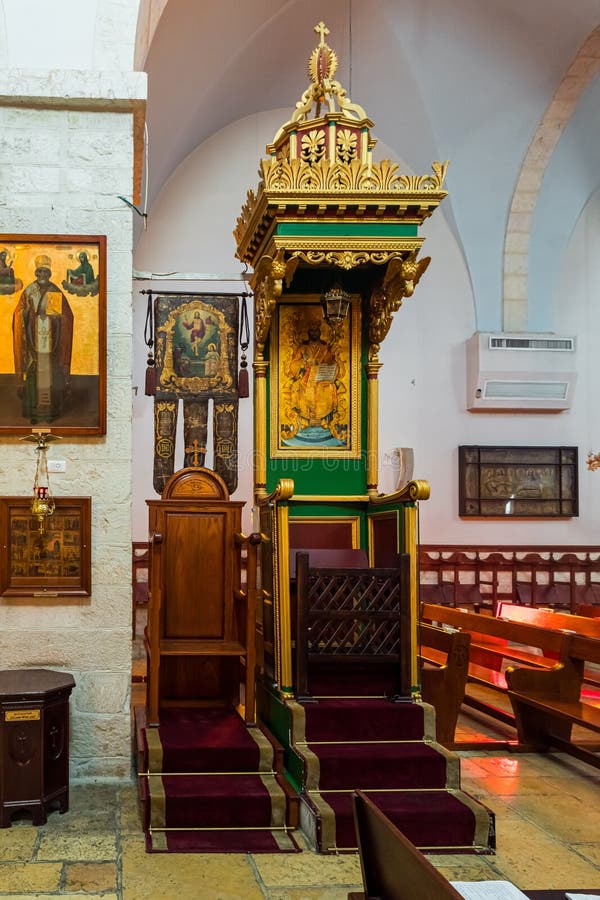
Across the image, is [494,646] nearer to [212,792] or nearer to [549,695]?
[549,695]

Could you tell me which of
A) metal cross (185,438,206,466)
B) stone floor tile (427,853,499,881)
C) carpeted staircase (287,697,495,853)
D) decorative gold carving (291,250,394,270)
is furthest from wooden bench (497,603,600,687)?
decorative gold carving (291,250,394,270)

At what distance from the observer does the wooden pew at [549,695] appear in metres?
5.31

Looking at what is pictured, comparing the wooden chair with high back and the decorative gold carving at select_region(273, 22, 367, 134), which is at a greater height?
the decorative gold carving at select_region(273, 22, 367, 134)

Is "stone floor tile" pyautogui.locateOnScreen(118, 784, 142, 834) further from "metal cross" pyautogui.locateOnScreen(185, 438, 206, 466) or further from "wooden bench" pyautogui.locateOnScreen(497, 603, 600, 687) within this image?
"wooden bench" pyautogui.locateOnScreen(497, 603, 600, 687)

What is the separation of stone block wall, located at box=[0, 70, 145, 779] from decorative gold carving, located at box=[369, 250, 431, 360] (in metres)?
1.54

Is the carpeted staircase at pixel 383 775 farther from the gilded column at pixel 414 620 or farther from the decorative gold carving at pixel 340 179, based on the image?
the decorative gold carving at pixel 340 179

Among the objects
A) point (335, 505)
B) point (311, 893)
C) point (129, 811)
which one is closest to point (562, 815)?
point (311, 893)

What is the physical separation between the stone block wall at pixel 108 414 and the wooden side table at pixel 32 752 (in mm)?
455

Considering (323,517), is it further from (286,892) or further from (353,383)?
(286,892)

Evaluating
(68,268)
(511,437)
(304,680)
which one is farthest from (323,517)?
(511,437)

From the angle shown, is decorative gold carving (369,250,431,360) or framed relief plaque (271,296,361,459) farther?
framed relief plaque (271,296,361,459)

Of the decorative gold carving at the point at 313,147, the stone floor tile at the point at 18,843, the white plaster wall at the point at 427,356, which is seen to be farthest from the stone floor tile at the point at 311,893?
the white plaster wall at the point at 427,356

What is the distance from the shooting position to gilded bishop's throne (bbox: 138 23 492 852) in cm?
414

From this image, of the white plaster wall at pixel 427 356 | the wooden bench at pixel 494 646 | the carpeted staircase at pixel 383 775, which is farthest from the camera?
the white plaster wall at pixel 427 356
